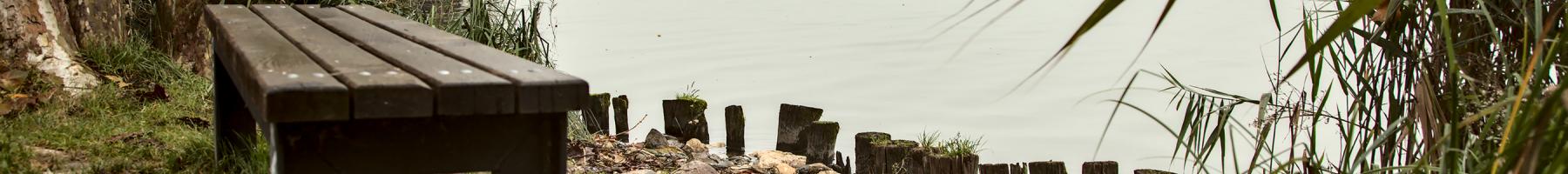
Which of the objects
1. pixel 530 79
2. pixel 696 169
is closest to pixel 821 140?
pixel 696 169

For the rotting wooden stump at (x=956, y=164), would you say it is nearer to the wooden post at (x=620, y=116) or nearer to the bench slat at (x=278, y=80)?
Result: the wooden post at (x=620, y=116)

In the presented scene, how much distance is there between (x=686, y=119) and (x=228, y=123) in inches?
115

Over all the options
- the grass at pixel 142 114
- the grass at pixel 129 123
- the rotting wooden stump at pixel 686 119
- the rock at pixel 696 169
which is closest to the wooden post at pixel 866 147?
the rock at pixel 696 169

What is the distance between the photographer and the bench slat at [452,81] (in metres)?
1.76

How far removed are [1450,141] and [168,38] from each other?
3.90 metres

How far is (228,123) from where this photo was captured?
309 cm

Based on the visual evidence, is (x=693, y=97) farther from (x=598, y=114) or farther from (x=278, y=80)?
(x=278, y=80)

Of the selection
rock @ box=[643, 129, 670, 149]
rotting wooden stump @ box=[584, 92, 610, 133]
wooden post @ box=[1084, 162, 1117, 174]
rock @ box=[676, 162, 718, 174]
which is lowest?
rock @ box=[676, 162, 718, 174]

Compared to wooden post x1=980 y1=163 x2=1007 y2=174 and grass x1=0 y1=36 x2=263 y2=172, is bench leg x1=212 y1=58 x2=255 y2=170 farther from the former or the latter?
wooden post x1=980 y1=163 x2=1007 y2=174

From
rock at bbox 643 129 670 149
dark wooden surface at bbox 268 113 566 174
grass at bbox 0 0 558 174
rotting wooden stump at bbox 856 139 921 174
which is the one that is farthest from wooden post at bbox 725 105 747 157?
dark wooden surface at bbox 268 113 566 174

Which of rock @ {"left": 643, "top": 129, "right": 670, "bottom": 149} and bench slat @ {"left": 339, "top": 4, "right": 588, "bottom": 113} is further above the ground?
bench slat @ {"left": 339, "top": 4, "right": 588, "bottom": 113}

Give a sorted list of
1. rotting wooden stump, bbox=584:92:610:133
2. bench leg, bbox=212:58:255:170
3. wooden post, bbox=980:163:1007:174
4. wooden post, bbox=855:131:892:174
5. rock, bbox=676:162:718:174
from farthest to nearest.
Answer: rotting wooden stump, bbox=584:92:610:133, wooden post, bbox=855:131:892:174, rock, bbox=676:162:718:174, wooden post, bbox=980:163:1007:174, bench leg, bbox=212:58:255:170

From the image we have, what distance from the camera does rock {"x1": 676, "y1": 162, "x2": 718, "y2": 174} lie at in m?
4.72

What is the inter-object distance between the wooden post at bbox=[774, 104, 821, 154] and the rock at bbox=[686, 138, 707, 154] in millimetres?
275
